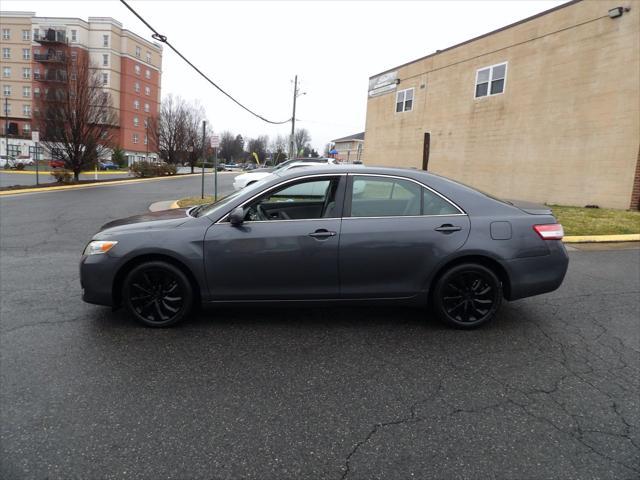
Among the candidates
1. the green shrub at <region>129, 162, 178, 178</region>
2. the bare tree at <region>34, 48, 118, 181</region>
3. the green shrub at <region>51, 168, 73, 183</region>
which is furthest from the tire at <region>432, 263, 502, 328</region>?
the green shrub at <region>129, 162, 178, 178</region>

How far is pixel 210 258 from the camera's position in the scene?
390 cm

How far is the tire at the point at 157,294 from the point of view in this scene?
3938 millimetres

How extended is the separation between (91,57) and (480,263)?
74158 millimetres

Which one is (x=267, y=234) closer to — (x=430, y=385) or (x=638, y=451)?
(x=430, y=385)

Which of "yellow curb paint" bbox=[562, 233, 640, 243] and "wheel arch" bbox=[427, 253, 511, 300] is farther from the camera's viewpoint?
"yellow curb paint" bbox=[562, 233, 640, 243]

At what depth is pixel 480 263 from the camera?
409 centimetres

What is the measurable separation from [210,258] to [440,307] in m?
2.18

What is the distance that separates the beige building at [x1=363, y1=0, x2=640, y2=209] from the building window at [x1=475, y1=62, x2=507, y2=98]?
0.05m

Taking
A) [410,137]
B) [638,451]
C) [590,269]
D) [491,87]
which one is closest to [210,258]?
[638,451]

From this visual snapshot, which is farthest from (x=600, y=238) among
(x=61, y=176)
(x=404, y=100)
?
(x=61, y=176)

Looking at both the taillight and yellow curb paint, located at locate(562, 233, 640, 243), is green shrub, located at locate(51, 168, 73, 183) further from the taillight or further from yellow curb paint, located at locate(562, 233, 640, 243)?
the taillight

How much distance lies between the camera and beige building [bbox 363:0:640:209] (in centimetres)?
1361

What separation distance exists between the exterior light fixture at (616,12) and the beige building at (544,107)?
0.03 meters

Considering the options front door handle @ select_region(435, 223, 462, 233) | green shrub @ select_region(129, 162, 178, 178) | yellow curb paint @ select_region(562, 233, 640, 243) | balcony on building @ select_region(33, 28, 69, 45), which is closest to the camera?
front door handle @ select_region(435, 223, 462, 233)
